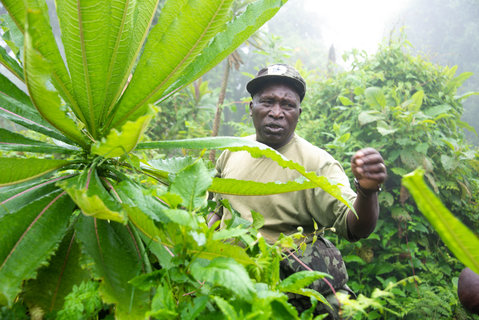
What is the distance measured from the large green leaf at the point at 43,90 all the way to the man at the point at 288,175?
3.15 ft

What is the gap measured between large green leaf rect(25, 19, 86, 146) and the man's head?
1291 mm

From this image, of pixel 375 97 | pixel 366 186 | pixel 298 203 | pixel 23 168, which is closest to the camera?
pixel 23 168

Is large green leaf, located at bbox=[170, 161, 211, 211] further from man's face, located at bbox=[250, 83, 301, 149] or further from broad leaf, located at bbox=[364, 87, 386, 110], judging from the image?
broad leaf, located at bbox=[364, 87, 386, 110]

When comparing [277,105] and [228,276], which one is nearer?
[228,276]

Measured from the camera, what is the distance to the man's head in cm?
206

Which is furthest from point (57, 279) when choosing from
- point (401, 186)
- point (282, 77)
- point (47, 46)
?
point (401, 186)

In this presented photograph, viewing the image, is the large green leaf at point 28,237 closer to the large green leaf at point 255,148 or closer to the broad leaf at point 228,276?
the large green leaf at point 255,148

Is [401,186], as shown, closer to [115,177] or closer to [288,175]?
[288,175]

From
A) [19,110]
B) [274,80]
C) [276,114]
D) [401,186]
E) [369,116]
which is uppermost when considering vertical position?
[274,80]

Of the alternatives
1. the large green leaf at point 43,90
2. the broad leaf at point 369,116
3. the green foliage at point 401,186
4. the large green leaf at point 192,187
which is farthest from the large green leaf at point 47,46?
the broad leaf at point 369,116

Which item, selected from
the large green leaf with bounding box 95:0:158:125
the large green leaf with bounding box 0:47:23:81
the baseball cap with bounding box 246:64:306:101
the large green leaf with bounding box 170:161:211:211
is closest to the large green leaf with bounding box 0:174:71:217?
the large green leaf with bounding box 95:0:158:125

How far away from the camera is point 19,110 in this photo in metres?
1.08

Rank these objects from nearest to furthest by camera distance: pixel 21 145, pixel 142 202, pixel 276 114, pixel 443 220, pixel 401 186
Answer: pixel 443 220 → pixel 142 202 → pixel 21 145 → pixel 276 114 → pixel 401 186

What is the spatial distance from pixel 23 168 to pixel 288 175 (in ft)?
4.42
